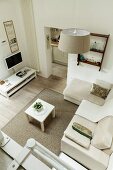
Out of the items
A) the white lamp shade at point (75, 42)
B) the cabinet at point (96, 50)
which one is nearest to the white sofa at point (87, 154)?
the white lamp shade at point (75, 42)

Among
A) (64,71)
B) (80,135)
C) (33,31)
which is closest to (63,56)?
(64,71)

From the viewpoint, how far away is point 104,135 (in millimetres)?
2447

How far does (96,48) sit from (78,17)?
86 centimetres

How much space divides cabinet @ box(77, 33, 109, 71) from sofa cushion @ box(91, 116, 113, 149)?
1.55 m

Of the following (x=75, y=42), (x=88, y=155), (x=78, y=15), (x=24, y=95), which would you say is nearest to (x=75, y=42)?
(x=75, y=42)

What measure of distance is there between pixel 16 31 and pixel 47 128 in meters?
3.13

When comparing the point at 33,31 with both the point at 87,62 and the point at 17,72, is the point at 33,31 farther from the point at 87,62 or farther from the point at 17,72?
the point at 87,62

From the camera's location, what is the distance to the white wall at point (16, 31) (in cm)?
392

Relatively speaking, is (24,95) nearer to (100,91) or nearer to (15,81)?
(15,81)

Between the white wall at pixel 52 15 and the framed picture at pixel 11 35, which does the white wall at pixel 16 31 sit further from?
the white wall at pixel 52 15

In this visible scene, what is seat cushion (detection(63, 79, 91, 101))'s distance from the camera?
374cm

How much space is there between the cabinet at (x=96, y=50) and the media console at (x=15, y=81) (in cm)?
191

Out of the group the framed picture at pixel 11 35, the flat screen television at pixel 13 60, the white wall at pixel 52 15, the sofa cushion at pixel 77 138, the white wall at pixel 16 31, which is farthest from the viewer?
the flat screen television at pixel 13 60

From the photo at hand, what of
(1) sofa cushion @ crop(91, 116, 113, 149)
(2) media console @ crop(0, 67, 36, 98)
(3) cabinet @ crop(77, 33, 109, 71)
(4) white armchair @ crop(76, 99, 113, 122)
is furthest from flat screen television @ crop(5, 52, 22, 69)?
(1) sofa cushion @ crop(91, 116, 113, 149)
